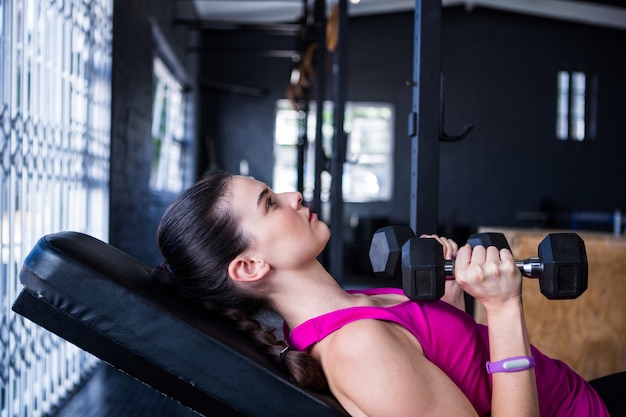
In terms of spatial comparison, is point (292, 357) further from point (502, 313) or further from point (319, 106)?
point (319, 106)

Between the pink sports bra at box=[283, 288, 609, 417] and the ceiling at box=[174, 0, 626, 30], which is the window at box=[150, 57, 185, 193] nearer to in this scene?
the ceiling at box=[174, 0, 626, 30]

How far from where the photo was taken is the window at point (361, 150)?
27.6 feet

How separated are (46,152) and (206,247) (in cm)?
145

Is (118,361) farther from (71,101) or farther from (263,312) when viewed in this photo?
(71,101)

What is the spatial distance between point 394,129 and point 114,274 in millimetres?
7711

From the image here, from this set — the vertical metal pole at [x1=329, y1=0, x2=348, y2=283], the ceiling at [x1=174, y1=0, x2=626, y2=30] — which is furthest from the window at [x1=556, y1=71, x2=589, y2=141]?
the vertical metal pole at [x1=329, y1=0, x2=348, y2=283]

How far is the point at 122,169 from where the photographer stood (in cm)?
342

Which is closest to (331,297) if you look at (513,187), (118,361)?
(118,361)

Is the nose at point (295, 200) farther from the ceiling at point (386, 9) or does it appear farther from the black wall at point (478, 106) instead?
the black wall at point (478, 106)

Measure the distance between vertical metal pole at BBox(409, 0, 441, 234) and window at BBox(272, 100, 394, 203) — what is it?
6.57m

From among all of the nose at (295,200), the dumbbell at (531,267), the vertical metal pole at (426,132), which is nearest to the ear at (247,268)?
the nose at (295,200)

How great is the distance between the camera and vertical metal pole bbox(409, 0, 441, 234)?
1.78 m

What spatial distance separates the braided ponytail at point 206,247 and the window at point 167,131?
406cm

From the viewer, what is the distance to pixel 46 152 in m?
2.29
